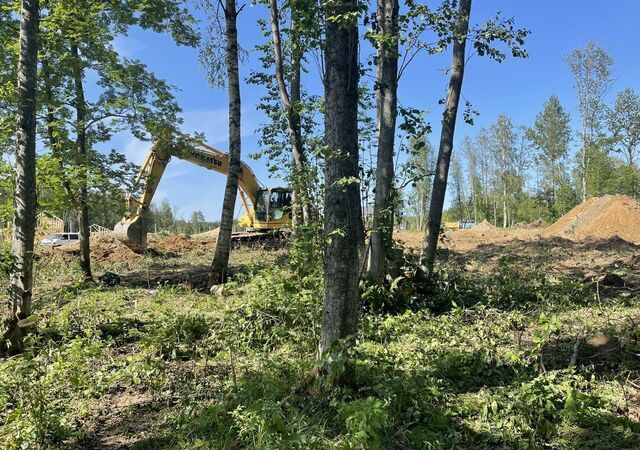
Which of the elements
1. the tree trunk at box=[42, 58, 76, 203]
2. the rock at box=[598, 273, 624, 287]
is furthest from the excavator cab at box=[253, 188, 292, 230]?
the rock at box=[598, 273, 624, 287]

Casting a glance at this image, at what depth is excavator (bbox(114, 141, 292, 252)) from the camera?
11148 millimetres

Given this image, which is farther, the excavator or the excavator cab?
the excavator cab

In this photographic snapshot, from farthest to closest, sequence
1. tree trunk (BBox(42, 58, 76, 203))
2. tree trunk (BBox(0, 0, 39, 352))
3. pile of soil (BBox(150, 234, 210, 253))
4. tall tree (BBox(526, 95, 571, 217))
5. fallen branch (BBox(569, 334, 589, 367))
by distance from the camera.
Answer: tall tree (BBox(526, 95, 571, 217)) → pile of soil (BBox(150, 234, 210, 253)) → tree trunk (BBox(42, 58, 76, 203)) → tree trunk (BBox(0, 0, 39, 352)) → fallen branch (BBox(569, 334, 589, 367))

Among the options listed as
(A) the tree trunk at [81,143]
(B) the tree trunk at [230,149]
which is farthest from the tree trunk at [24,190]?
(B) the tree trunk at [230,149]

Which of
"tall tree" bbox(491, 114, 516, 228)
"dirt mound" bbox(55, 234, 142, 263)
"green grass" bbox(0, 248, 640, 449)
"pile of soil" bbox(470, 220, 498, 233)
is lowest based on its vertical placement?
"green grass" bbox(0, 248, 640, 449)

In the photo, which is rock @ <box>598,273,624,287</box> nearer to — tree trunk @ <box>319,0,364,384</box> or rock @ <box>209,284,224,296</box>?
tree trunk @ <box>319,0,364,384</box>

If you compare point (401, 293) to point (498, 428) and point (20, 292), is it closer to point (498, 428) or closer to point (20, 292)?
point (498, 428)

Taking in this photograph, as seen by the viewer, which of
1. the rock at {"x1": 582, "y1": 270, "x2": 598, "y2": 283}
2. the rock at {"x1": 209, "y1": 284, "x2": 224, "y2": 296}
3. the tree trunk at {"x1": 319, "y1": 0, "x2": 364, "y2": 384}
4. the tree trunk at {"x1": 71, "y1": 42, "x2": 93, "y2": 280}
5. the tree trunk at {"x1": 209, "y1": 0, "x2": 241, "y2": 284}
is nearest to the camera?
the tree trunk at {"x1": 319, "y1": 0, "x2": 364, "y2": 384}

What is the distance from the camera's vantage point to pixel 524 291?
7.04 meters

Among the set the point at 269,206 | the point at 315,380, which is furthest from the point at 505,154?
the point at 315,380

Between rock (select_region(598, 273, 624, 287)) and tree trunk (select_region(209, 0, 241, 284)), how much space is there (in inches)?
273

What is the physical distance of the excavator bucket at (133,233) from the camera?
13.8m

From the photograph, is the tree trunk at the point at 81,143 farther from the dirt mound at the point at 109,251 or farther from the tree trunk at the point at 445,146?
the tree trunk at the point at 445,146

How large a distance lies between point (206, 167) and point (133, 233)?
11.9 feet
